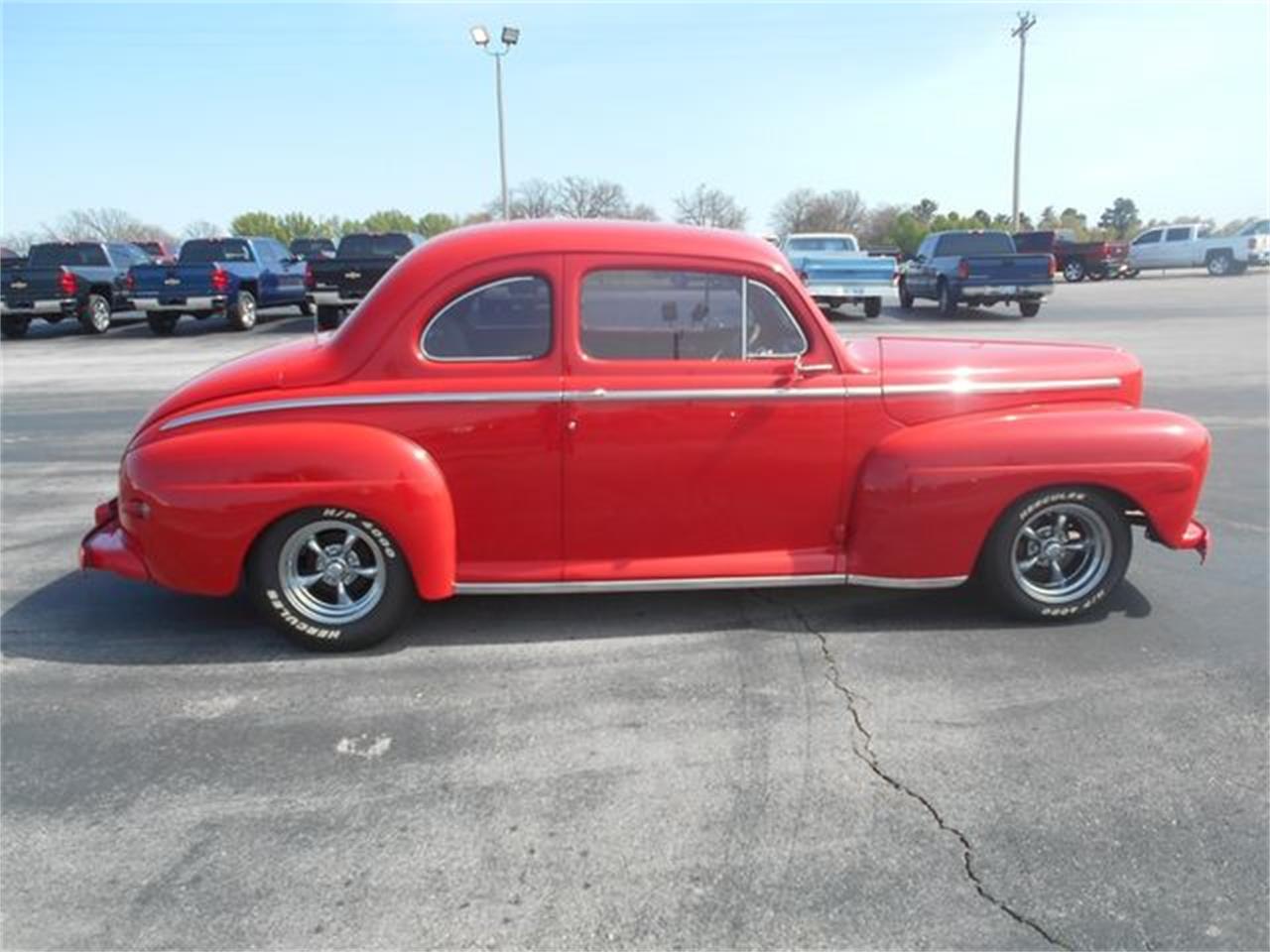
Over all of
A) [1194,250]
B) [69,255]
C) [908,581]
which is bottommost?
[908,581]

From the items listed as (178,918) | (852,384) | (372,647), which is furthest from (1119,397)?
(178,918)

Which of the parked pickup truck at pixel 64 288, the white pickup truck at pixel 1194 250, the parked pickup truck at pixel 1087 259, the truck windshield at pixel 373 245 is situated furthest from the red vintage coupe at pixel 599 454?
the white pickup truck at pixel 1194 250

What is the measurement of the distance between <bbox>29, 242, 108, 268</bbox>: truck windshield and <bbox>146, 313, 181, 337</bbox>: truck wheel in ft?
9.01

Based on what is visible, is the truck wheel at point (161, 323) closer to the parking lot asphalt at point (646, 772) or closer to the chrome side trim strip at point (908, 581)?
the parking lot asphalt at point (646, 772)

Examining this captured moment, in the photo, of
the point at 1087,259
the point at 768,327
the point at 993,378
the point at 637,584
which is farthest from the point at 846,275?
the point at 1087,259

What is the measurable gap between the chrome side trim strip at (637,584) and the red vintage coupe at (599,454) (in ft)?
0.04

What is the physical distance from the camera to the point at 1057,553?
4246 millimetres

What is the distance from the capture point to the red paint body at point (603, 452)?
3.83 m

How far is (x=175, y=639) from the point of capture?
4.15m

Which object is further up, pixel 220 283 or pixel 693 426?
pixel 220 283

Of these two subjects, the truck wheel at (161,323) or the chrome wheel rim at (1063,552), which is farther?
the truck wheel at (161,323)

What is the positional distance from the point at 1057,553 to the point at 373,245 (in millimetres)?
18273

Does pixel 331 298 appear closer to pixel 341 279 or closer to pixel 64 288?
pixel 341 279

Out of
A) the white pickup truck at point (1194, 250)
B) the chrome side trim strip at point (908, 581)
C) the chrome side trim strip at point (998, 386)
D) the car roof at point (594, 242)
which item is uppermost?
the white pickup truck at point (1194, 250)
